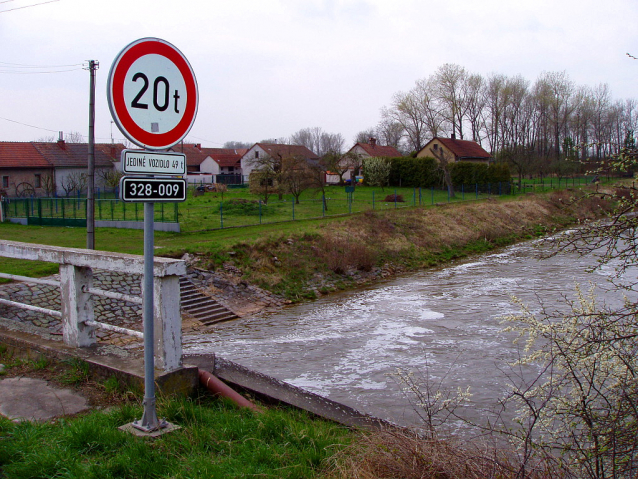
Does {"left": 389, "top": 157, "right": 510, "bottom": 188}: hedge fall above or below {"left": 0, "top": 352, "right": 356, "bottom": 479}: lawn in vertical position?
above

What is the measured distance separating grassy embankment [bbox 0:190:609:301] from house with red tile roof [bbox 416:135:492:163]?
32.0m

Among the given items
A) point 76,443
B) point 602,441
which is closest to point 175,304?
point 76,443

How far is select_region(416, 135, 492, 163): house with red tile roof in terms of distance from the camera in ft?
211

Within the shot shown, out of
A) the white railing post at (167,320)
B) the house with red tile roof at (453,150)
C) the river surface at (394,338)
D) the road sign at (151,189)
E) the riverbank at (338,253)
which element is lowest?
the river surface at (394,338)

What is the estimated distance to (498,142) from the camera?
259 feet

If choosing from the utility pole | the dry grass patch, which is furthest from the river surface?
the utility pole

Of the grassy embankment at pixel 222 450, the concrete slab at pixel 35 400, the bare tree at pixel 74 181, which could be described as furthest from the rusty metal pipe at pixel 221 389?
the bare tree at pixel 74 181

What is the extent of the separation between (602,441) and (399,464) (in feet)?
4.53

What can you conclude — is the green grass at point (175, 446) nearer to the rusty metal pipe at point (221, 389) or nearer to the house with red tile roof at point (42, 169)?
the rusty metal pipe at point (221, 389)

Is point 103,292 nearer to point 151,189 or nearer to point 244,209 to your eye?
point 151,189

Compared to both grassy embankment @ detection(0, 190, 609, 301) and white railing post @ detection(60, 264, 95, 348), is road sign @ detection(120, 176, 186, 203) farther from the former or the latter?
grassy embankment @ detection(0, 190, 609, 301)

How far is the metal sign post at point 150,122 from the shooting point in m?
3.77

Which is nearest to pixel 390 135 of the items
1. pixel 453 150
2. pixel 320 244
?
pixel 453 150

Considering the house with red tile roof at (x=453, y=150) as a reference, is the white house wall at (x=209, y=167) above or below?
below
